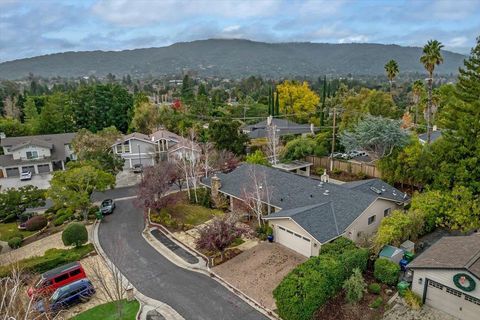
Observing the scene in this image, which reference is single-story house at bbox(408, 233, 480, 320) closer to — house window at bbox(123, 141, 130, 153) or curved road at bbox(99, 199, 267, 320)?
curved road at bbox(99, 199, 267, 320)

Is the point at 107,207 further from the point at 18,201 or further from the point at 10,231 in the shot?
the point at 10,231

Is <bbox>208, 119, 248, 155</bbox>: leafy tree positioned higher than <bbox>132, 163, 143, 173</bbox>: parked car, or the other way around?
<bbox>208, 119, 248, 155</bbox>: leafy tree

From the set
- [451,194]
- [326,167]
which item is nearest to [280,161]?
[326,167]

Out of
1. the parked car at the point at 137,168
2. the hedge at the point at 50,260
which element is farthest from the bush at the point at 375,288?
the parked car at the point at 137,168

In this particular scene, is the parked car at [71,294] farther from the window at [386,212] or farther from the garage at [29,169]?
the garage at [29,169]

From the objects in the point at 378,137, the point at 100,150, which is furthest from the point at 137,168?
the point at 378,137

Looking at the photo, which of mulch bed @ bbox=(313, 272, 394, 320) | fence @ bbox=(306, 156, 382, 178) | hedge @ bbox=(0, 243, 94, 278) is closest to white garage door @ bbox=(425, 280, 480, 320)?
mulch bed @ bbox=(313, 272, 394, 320)

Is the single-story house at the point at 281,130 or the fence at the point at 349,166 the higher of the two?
the single-story house at the point at 281,130
